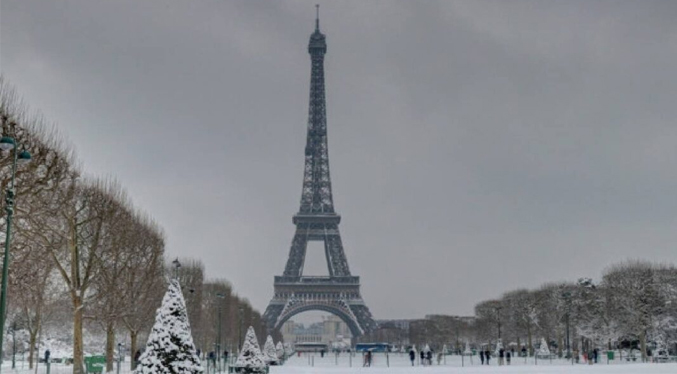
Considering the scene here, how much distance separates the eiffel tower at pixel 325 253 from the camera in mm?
127750

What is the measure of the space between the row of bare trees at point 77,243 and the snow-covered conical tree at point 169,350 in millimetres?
11192

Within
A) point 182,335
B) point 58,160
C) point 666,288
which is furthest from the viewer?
point 666,288

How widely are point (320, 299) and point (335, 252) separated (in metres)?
8.65

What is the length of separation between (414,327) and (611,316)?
6951 centimetres

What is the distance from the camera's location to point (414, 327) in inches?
5512

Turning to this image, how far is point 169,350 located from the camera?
19.7 m

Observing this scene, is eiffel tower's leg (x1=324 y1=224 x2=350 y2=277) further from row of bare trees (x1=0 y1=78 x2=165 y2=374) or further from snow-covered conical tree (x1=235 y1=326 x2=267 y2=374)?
snow-covered conical tree (x1=235 y1=326 x2=267 y2=374)

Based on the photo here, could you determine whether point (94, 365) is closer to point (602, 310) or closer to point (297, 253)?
point (602, 310)

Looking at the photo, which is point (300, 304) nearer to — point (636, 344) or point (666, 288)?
point (636, 344)

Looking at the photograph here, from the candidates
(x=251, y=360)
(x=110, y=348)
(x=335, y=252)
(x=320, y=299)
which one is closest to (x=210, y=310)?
(x=110, y=348)

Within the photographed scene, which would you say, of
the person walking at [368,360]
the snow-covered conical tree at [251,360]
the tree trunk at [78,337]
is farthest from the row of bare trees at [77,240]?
the person walking at [368,360]

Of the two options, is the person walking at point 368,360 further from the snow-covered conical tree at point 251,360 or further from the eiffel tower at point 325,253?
the eiffel tower at point 325,253

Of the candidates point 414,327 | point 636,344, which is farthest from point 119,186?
point 414,327

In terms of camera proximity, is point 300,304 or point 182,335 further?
point 300,304
